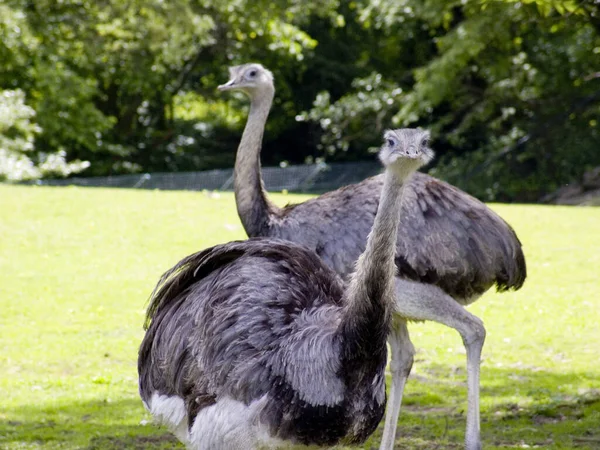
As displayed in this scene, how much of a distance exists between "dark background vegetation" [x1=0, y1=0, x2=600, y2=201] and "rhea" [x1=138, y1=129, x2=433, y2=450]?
1519cm

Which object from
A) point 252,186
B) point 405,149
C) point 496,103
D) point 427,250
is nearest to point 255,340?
point 405,149

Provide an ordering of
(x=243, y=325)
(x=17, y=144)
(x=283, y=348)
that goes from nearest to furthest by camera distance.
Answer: (x=283, y=348) → (x=243, y=325) → (x=17, y=144)

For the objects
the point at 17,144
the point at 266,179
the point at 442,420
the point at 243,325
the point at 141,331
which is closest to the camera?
the point at 243,325

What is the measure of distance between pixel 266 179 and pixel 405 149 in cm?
1908

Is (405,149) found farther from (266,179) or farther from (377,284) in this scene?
(266,179)

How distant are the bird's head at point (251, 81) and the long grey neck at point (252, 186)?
12.3 inches

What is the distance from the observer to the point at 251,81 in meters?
7.34

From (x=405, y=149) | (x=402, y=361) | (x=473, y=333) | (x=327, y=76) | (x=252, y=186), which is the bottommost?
(x=402, y=361)

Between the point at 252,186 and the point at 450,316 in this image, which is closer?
the point at 450,316

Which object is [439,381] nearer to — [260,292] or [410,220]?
[410,220]

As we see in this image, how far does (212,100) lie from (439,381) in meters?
21.0

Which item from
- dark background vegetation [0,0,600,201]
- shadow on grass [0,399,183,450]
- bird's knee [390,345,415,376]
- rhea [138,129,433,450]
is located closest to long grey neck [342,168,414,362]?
rhea [138,129,433,450]

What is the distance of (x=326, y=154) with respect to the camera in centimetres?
2748

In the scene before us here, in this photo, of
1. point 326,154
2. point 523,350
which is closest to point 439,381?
point 523,350
